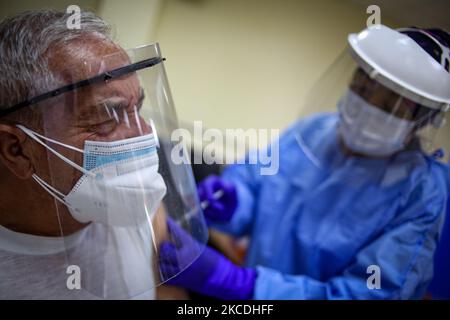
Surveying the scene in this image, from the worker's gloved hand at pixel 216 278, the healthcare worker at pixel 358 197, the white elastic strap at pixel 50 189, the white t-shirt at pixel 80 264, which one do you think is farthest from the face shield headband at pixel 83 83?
the worker's gloved hand at pixel 216 278

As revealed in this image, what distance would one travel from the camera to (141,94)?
0.68m

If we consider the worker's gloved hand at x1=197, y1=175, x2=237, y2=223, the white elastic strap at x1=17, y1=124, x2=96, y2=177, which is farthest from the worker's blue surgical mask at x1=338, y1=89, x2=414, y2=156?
the white elastic strap at x1=17, y1=124, x2=96, y2=177

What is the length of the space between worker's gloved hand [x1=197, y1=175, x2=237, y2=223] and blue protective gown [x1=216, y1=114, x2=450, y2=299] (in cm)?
4

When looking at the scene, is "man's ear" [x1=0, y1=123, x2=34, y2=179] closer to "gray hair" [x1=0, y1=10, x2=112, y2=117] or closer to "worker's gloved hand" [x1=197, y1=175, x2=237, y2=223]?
"gray hair" [x1=0, y1=10, x2=112, y2=117]

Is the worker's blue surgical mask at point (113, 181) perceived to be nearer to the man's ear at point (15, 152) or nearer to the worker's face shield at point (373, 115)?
the man's ear at point (15, 152)

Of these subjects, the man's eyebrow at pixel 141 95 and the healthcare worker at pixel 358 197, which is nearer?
the man's eyebrow at pixel 141 95

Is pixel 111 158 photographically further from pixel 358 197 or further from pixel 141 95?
pixel 358 197

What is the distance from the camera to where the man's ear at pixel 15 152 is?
607mm

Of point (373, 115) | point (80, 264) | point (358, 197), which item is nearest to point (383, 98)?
point (373, 115)

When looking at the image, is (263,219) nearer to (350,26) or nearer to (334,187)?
(334,187)

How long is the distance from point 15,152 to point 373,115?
93cm

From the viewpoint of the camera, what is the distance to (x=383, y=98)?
3.08ft

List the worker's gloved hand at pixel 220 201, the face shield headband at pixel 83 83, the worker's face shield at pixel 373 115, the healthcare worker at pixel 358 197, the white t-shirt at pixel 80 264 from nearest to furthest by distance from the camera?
the face shield headband at pixel 83 83 < the white t-shirt at pixel 80 264 < the healthcare worker at pixel 358 197 < the worker's face shield at pixel 373 115 < the worker's gloved hand at pixel 220 201

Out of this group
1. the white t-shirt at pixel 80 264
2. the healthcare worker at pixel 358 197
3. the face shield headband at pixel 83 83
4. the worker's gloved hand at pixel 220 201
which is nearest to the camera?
the face shield headband at pixel 83 83
